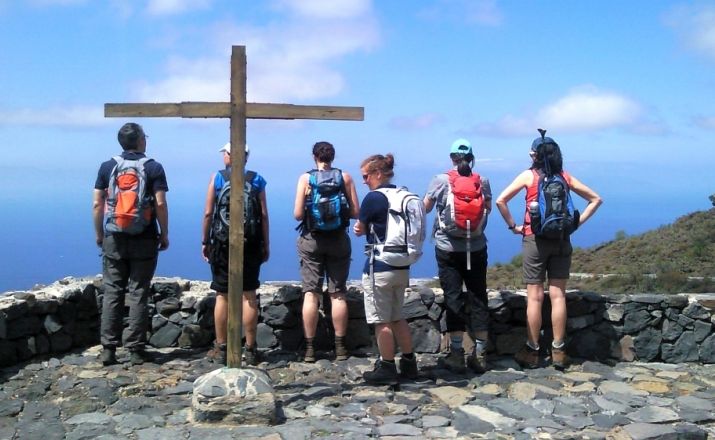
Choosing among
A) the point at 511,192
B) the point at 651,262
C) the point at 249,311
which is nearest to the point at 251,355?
the point at 249,311

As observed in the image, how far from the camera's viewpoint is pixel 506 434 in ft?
16.9

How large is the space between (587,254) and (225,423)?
21.3 m

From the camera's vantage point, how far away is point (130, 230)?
6.80 meters

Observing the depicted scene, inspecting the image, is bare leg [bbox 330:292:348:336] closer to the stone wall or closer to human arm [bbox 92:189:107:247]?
the stone wall

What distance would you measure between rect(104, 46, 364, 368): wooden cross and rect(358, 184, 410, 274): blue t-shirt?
3.12 ft

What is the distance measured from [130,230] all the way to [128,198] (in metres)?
0.32

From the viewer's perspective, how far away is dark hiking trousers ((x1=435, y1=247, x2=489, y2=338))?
22.1 ft

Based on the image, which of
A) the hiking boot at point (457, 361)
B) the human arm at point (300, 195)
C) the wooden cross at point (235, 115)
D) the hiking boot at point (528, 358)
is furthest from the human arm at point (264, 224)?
the hiking boot at point (528, 358)

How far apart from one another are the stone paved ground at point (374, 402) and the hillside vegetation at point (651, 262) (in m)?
6.83

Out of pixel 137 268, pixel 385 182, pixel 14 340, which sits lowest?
pixel 14 340

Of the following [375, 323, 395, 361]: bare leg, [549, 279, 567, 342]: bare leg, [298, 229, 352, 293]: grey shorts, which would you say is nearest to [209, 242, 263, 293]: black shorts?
[298, 229, 352, 293]: grey shorts

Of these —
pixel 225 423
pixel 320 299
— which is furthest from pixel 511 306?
pixel 225 423

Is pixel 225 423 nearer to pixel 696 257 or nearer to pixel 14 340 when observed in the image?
pixel 14 340

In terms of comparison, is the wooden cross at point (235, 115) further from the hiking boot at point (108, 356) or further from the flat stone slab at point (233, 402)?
the hiking boot at point (108, 356)
